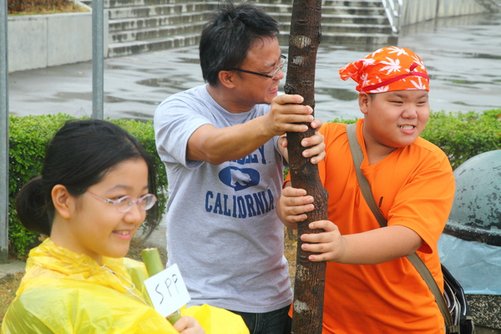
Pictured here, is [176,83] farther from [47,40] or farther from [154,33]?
[154,33]

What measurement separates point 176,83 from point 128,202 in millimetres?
11891

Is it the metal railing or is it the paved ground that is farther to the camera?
the metal railing

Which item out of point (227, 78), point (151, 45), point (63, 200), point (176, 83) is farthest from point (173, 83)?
point (63, 200)

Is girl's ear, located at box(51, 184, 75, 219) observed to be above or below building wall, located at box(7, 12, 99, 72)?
above

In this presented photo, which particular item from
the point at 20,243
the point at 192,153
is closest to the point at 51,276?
the point at 192,153

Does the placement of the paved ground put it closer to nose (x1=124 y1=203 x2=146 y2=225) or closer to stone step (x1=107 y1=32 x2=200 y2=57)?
stone step (x1=107 y1=32 x2=200 y2=57)

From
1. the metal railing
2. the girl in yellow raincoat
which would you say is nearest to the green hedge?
the girl in yellow raincoat

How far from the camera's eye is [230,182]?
9.74 feet

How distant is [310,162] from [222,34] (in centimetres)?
64

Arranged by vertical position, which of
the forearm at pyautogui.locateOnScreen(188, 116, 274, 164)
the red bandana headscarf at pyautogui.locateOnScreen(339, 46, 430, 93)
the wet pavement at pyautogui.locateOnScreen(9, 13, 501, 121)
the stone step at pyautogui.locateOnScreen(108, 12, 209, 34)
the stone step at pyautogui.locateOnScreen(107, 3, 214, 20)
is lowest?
the wet pavement at pyautogui.locateOnScreen(9, 13, 501, 121)

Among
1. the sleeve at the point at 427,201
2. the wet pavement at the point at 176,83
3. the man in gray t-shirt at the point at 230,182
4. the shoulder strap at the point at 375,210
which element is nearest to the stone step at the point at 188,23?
the wet pavement at the point at 176,83

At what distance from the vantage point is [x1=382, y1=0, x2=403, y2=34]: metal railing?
21453 millimetres

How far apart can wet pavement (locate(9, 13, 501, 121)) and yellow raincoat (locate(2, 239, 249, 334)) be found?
325 inches

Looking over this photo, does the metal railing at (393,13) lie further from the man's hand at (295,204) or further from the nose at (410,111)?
the man's hand at (295,204)
